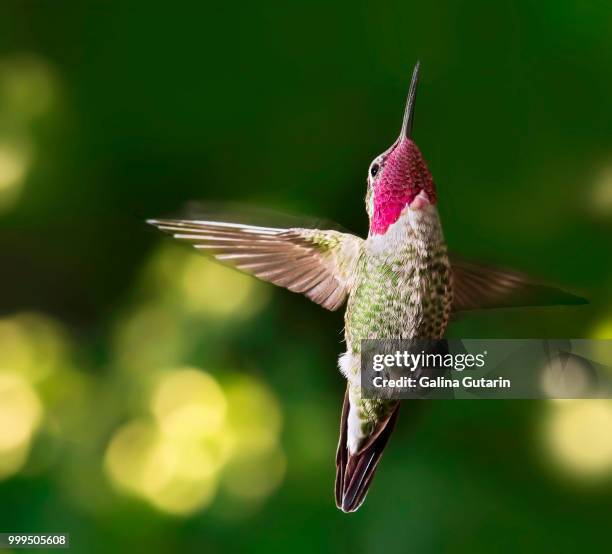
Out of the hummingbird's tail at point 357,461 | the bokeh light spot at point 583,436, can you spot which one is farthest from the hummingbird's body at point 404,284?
the bokeh light spot at point 583,436

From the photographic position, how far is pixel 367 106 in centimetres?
144

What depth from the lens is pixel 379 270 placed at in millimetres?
1085

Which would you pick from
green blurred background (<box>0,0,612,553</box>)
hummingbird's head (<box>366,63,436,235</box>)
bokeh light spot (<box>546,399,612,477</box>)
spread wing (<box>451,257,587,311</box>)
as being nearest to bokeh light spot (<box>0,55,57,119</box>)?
green blurred background (<box>0,0,612,553</box>)

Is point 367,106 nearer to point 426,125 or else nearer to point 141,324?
point 426,125

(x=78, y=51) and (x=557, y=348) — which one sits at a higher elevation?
(x=78, y=51)

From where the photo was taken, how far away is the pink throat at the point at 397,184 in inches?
41.7

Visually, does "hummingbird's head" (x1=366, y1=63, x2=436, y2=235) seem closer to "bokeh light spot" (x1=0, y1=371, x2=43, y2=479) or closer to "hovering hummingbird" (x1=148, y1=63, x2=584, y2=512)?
"hovering hummingbird" (x1=148, y1=63, x2=584, y2=512)

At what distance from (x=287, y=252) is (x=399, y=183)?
0.62ft

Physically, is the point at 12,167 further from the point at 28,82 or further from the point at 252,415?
the point at 252,415

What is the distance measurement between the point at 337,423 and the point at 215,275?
1.13 feet

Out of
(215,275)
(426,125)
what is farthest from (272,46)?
(215,275)

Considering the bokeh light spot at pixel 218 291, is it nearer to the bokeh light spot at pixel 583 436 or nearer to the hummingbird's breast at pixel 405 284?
the hummingbird's breast at pixel 405 284

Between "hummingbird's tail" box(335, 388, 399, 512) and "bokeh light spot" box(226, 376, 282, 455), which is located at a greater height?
"bokeh light spot" box(226, 376, 282, 455)

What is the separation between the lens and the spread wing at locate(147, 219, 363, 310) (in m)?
1.09
